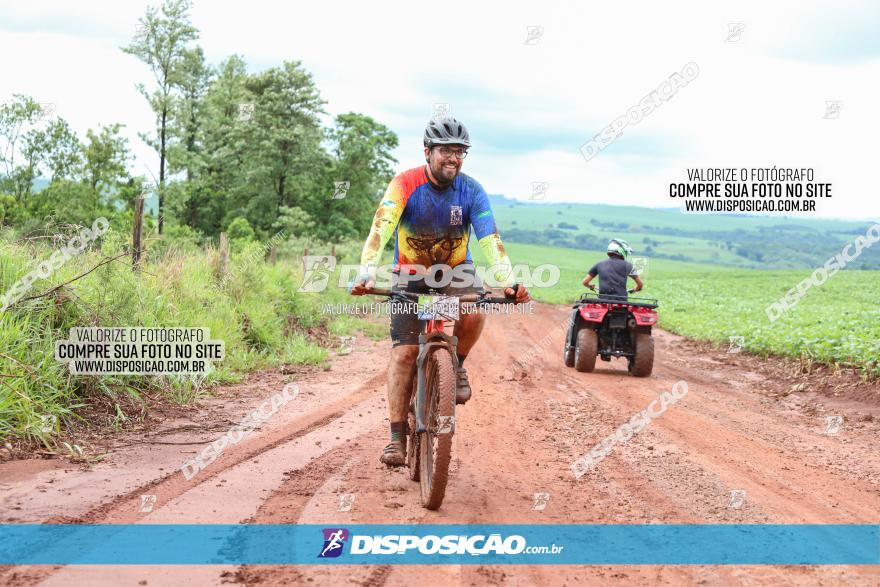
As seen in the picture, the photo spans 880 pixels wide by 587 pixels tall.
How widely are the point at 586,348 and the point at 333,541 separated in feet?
27.7

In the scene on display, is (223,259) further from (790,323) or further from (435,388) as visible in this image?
(790,323)

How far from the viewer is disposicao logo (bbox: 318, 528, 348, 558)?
4117mm

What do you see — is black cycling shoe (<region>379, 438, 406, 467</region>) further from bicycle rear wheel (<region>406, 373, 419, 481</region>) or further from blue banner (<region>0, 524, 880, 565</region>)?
blue banner (<region>0, 524, 880, 565</region>)

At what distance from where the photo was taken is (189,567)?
3.84 m

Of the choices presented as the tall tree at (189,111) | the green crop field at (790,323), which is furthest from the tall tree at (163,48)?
the green crop field at (790,323)

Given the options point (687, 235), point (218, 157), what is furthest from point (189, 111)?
point (687, 235)

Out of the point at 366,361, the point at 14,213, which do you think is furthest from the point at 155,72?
the point at 366,361

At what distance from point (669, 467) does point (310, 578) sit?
3.64m

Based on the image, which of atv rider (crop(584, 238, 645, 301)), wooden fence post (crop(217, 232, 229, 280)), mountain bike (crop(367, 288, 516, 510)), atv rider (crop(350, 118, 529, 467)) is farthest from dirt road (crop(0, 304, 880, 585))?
wooden fence post (crop(217, 232, 229, 280))

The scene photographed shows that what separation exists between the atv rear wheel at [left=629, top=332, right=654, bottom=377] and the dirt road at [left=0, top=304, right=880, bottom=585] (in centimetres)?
197

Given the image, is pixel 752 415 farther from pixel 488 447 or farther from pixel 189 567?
pixel 189 567

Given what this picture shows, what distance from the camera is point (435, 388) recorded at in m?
5.11

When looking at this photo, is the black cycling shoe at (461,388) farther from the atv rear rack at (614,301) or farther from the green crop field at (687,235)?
the green crop field at (687,235)

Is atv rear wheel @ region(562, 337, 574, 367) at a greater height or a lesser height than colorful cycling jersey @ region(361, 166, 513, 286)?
lesser
